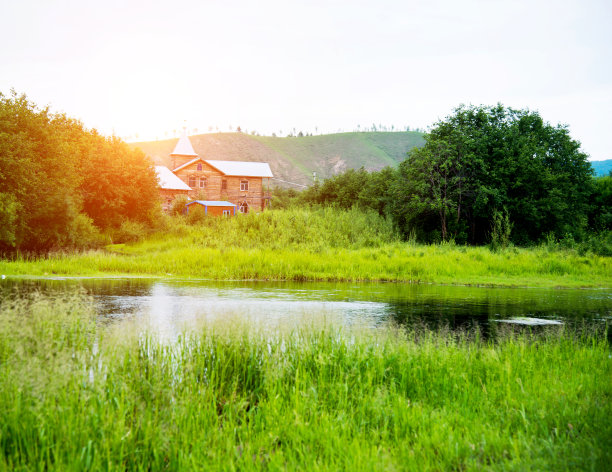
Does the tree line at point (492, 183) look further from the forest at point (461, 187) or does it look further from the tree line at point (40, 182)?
the tree line at point (40, 182)

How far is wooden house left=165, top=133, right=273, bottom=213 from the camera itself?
229ft

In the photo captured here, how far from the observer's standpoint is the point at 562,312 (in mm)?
16250

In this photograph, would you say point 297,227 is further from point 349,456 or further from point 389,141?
point 389,141

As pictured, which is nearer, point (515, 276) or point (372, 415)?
point (372, 415)

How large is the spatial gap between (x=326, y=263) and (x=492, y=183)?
17798 millimetres

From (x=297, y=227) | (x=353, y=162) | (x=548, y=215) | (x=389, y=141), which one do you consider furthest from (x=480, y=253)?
(x=389, y=141)

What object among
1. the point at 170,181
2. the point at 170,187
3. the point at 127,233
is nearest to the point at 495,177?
the point at 127,233

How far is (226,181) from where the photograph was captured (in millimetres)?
71625

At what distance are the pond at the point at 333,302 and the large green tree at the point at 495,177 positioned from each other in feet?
48.9

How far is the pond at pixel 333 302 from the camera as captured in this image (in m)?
13.6

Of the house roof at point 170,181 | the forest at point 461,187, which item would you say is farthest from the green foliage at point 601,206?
the house roof at point 170,181

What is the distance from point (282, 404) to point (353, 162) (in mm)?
161527

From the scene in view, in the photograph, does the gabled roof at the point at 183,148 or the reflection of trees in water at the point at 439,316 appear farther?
the gabled roof at the point at 183,148

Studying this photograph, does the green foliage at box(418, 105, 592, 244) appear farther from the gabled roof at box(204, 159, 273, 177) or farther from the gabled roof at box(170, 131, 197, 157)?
the gabled roof at box(170, 131, 197, 157)
